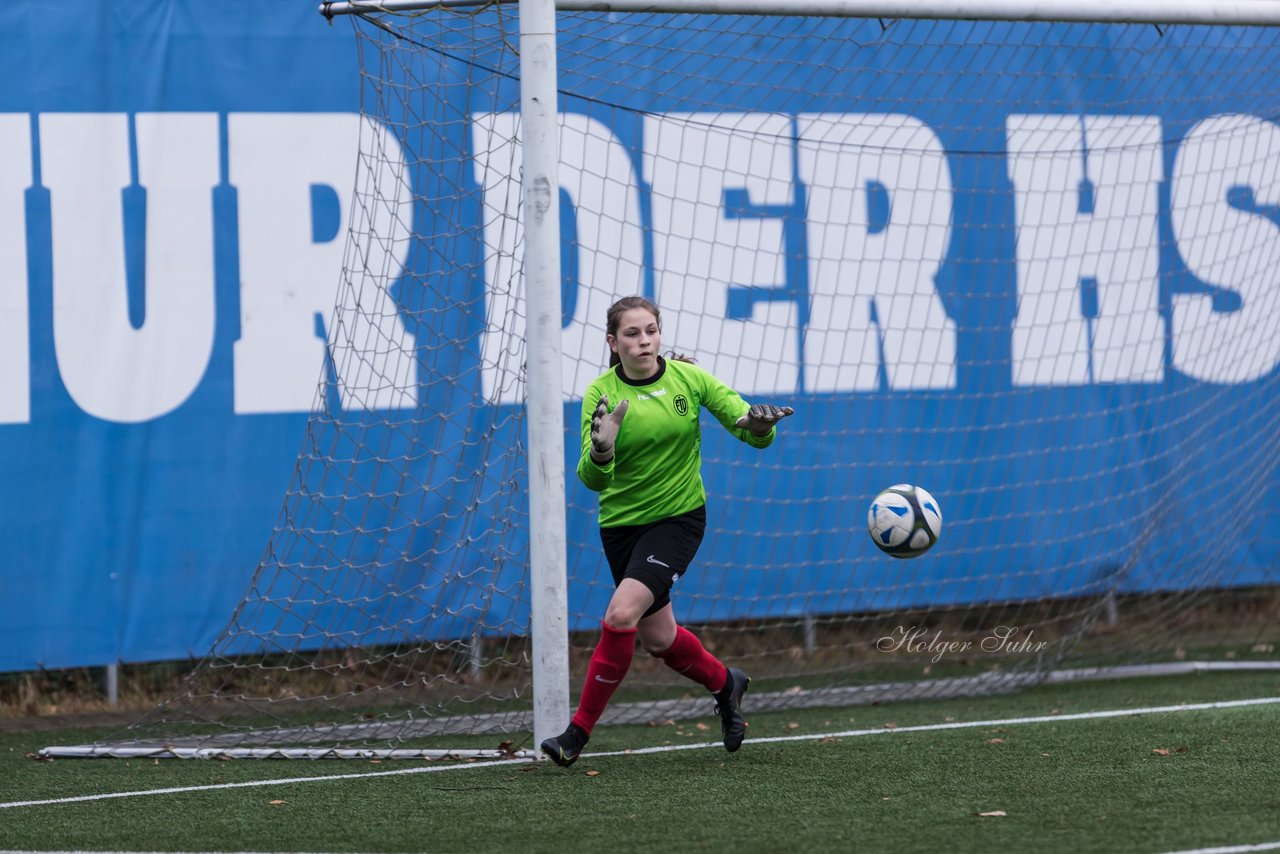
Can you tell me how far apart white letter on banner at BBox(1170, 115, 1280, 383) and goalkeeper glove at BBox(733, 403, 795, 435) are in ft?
12.9

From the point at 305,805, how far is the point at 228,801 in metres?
0.30

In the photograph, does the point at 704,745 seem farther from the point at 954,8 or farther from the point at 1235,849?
the point at 954,8

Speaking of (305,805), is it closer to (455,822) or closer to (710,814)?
(455,822)

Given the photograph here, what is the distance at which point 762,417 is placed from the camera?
505 cm

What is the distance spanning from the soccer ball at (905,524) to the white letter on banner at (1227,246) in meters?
3.26

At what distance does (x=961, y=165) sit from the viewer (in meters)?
8.29

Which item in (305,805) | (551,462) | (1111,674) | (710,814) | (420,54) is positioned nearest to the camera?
(710,814)

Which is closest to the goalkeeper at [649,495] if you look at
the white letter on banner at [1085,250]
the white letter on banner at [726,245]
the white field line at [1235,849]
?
the white field line at [1235,849]

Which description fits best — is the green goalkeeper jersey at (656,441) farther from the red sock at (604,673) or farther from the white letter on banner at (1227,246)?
the white letter on banner at (1227,246)

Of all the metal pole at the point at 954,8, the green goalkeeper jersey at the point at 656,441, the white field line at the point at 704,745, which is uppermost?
the metal pole at the point at 954,8

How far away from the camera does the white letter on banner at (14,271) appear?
7.06 meters

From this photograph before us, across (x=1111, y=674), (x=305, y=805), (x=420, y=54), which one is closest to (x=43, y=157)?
(x=420, y=54)

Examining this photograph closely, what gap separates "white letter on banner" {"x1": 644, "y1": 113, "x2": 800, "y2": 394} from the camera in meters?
7.93

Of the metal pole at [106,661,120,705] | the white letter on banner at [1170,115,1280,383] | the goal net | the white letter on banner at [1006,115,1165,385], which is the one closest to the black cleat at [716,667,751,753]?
the goal net
